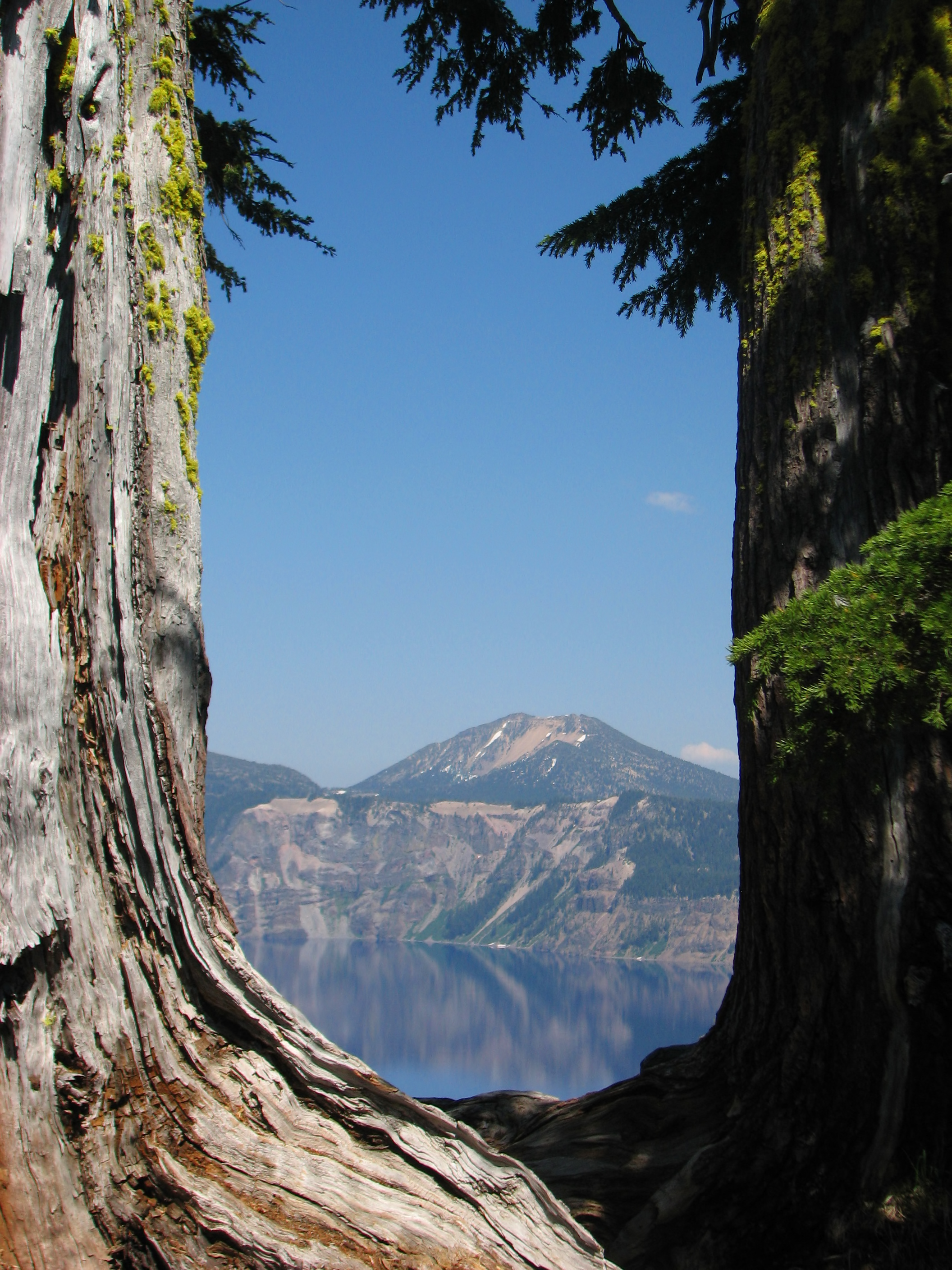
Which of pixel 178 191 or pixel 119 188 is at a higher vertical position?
pixel 178 191

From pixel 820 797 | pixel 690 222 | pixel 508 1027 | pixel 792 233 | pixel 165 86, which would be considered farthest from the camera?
pixel 508 1027

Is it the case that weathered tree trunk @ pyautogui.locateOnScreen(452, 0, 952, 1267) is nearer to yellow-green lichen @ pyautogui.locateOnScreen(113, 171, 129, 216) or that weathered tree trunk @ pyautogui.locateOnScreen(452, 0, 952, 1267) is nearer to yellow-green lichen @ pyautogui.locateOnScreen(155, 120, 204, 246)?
yellow-green lichen @ pyautogui.locateOnScreen(155, 120, 204, 246)

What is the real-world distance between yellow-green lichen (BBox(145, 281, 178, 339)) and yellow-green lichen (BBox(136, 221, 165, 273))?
0.05m

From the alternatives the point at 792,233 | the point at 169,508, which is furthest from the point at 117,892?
the point at 792,233

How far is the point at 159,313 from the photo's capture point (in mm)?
2910

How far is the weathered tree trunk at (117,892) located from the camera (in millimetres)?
2174

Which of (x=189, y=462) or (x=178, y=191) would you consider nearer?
(x=189, y=462)

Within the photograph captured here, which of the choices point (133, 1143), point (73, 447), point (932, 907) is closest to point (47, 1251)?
point (133, 1143)

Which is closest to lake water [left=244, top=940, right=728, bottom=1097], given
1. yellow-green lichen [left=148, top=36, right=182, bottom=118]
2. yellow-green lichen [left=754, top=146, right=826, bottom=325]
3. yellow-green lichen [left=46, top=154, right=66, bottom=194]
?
yellow-green lichen [left=754, top=146, right=826, bottom=325]

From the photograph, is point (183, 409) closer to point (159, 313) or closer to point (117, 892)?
point (159, 313)

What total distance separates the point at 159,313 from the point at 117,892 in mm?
1796

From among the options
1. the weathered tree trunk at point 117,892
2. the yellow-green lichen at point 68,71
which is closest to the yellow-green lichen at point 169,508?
the weathered tree trunk at point 117,892

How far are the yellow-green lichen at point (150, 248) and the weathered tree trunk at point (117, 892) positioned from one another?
67 millimetres

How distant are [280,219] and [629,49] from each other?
2.95 metres
